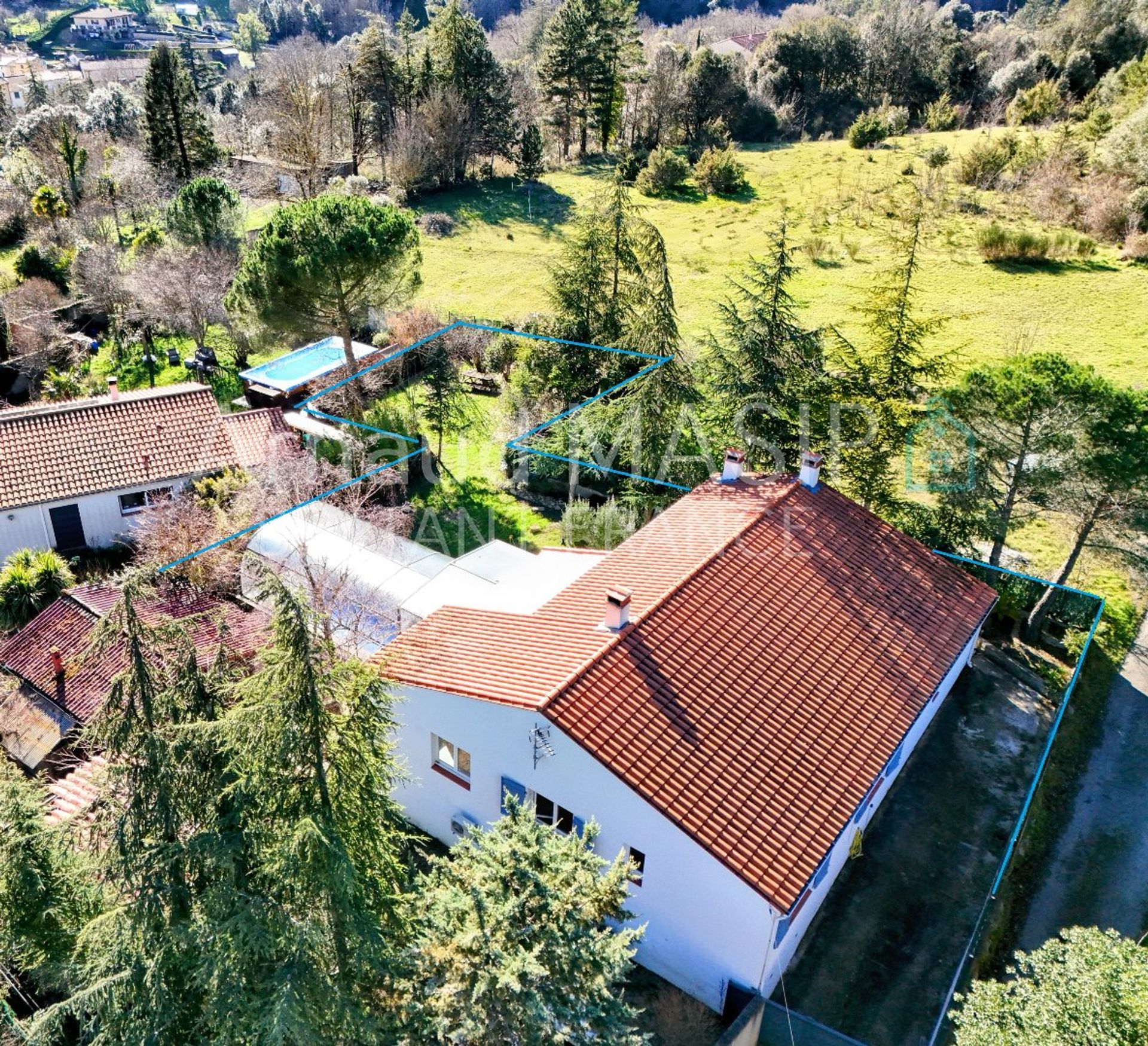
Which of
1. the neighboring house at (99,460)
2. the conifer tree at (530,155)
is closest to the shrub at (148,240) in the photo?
the neighboring house at (99,460)

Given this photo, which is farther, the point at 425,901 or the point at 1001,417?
the point at 1001,417

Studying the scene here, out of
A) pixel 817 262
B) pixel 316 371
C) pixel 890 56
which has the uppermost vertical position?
pixel 890 56

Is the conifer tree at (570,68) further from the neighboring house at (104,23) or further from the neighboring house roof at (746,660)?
the neighboring house at (104,23)

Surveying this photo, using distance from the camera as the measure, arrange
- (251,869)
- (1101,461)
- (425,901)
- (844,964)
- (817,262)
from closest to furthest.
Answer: (251,869) → (425,901) → (844,964) → (1101,461) → (817,262)

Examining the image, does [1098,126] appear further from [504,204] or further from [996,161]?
[504,204]

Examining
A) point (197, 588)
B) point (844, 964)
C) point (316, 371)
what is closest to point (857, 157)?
point (316, 371)

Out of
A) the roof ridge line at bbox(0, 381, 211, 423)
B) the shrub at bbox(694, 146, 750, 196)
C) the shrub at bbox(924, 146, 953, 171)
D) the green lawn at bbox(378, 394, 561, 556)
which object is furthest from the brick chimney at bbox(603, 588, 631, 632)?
the shrub at bbox(694, 146, 750, 196)

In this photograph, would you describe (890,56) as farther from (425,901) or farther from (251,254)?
(425,901)
